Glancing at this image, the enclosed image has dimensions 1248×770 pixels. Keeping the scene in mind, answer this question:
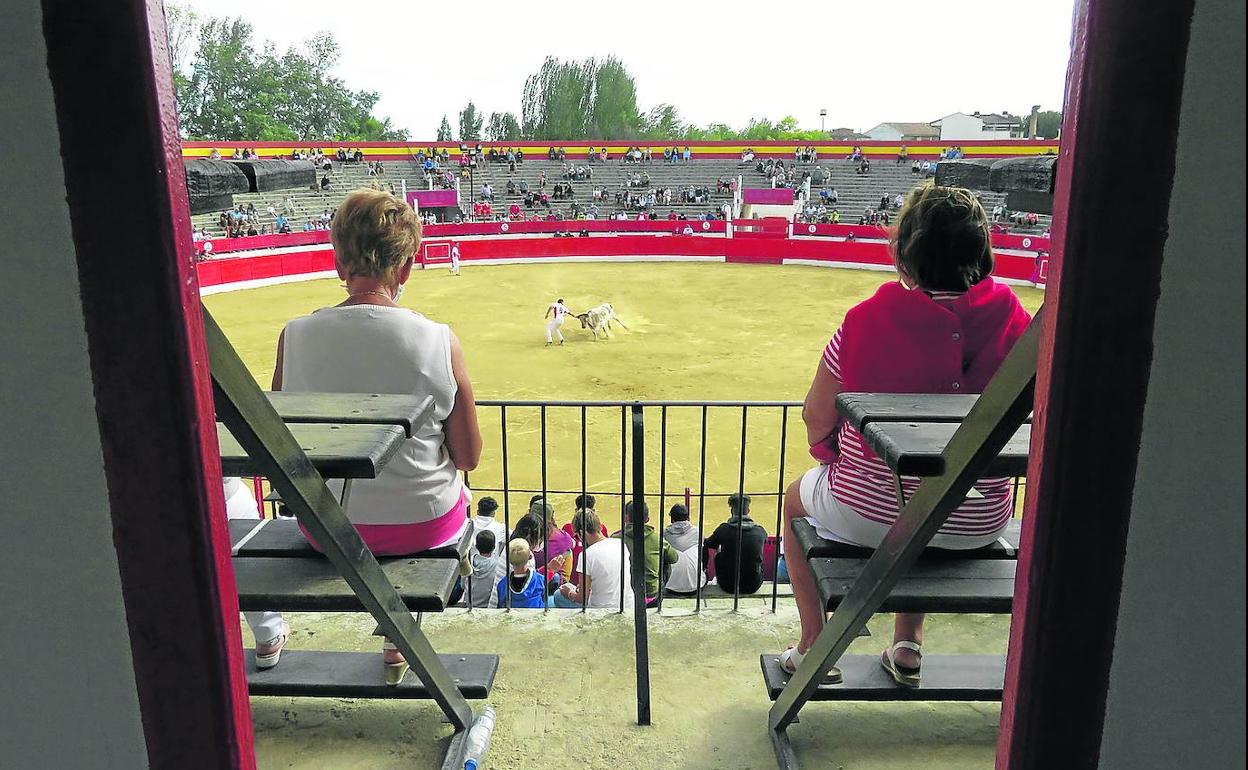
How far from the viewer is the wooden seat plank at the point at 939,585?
189 centimetres

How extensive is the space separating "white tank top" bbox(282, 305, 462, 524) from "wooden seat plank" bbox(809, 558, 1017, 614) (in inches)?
39.5

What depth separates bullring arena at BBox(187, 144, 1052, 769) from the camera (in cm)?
260

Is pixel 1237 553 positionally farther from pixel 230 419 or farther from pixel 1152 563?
pixel 230 419

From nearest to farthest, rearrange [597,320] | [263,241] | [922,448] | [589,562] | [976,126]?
[922,448] → [589,562] → [597,320] → [263,241] → [976,126]

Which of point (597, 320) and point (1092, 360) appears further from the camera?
point (597, 320)

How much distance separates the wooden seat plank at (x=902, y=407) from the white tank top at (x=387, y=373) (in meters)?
0.98

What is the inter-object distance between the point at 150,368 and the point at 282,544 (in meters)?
1.44

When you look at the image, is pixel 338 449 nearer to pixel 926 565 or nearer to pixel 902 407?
pixel 902 407

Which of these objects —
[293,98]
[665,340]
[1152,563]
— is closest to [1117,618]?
[1152,563]

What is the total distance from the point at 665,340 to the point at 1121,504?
1414cm

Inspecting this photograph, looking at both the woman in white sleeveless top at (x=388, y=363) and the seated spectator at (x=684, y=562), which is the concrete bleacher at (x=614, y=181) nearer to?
the seated spectator at (x=684, y=562)

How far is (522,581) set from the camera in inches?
162

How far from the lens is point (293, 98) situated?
207 ft

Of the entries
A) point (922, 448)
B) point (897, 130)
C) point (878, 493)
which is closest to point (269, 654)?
point (878, 493)
